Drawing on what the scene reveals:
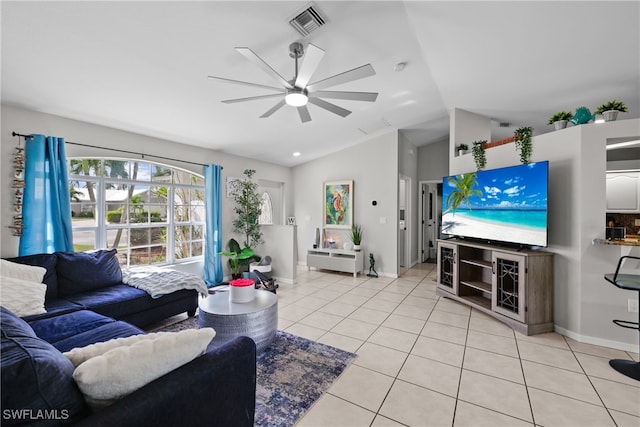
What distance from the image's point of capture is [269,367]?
7.41ft

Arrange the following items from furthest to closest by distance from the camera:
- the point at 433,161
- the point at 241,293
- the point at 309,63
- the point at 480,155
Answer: the point at 433,161 → the point at 480,155 → the point at 241,293 → the point at 309,63

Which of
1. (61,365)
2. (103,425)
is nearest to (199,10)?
(61,365)

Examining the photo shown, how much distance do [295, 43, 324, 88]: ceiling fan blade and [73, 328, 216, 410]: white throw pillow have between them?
6.07 ft

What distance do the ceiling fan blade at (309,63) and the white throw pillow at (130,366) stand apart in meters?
1.85

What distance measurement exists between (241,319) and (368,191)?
397 centimetres

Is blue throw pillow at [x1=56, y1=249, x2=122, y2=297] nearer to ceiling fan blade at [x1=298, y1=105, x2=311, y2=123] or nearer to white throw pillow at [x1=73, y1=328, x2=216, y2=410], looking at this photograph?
white throw pillow at [x1=73, y1=328, x2=216, y2=410]

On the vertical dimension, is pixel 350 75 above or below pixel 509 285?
above

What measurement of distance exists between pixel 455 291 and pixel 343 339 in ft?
6.60

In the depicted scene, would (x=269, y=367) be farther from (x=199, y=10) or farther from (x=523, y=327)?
(x=199, y=10)

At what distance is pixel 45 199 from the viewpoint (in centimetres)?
289

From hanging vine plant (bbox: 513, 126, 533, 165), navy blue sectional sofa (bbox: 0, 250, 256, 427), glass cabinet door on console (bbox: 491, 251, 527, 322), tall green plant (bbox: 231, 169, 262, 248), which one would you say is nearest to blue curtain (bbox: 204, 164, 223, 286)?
tall green plant (bbox: 231, 169, 262, 248)

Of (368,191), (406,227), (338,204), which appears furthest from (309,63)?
(406,227)

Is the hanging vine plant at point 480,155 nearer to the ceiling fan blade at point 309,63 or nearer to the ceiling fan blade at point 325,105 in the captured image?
the ceiling fan blade at point 325,105

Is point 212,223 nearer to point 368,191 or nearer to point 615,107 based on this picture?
point 368,191
